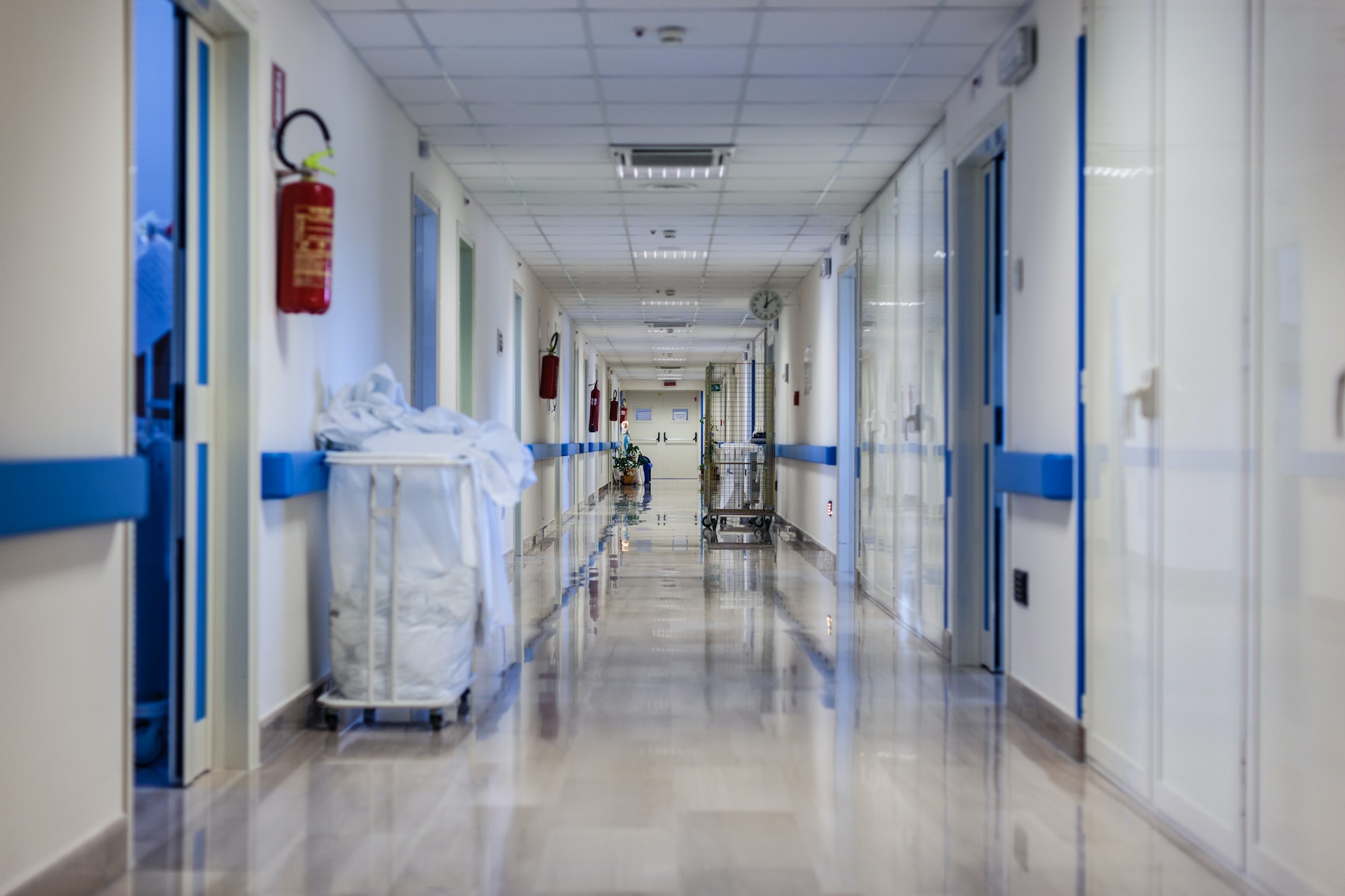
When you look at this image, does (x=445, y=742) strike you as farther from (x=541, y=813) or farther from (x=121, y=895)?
(x=121, y=895)

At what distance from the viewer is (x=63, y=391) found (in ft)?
7.50

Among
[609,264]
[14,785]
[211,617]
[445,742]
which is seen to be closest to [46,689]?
[14,785]

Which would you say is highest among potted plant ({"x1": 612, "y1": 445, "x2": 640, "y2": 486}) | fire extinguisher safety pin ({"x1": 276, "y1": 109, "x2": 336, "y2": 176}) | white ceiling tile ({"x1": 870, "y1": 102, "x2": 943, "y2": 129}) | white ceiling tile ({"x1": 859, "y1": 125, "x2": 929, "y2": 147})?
white ceiling tile ({"x1": 870, "y1": 102, "x2": 943, "y2": 129})

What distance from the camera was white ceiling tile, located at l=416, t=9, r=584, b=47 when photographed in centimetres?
Result: 417

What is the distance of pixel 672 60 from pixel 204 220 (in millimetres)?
2283

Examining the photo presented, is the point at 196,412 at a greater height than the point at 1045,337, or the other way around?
the point at 1045,337

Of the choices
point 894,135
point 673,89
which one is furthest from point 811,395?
point 673,89

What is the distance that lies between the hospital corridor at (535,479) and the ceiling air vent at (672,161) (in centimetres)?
4

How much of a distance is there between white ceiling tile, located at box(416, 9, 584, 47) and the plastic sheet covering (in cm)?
186

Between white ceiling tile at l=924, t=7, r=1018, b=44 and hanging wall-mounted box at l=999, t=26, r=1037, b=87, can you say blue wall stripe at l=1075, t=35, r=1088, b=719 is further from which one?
white ceiling tile at l=924, t=7, r=1018, b=44

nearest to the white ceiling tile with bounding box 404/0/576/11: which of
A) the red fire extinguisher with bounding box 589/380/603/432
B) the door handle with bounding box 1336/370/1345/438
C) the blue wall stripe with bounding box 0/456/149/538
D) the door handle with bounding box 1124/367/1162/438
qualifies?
the blue wall stripe with bounding box 0/456/149/538

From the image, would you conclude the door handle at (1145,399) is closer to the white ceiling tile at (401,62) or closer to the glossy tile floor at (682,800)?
the glossy tile floor at (682,800)

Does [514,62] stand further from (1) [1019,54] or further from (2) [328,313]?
(1) [1019,54]

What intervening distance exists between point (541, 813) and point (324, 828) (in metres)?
0.57
